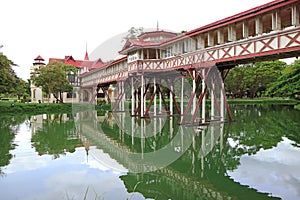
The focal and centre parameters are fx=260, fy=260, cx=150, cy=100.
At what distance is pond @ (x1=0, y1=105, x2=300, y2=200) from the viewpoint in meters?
6.09

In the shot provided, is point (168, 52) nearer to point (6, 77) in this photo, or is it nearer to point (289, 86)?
point (289, 86)

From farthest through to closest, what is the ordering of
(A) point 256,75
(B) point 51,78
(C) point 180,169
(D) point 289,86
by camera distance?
(A) point 256,75
(B) point 51,78
(D) point 289,86
(C) point 180,169

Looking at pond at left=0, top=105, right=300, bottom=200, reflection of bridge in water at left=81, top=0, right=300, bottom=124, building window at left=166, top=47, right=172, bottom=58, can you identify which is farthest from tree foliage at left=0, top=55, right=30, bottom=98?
building window at left=166, top=47, right=172, bottom=58

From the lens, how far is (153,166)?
8.28 metres

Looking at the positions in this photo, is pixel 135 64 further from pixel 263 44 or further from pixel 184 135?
pixel 263 44

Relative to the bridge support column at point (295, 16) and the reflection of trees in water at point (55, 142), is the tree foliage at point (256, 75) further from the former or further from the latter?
the reflection of trees in water at point (55, 142)

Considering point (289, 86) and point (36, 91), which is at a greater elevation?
point (36, 91)

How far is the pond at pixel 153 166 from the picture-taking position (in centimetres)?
609

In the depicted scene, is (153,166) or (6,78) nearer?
(153,166)

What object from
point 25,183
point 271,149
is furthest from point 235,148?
point 25,183

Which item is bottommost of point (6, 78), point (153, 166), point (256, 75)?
point (153, 166)

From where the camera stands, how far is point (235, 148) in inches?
413

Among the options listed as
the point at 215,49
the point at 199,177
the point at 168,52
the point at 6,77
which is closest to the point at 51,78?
the point at 6,77

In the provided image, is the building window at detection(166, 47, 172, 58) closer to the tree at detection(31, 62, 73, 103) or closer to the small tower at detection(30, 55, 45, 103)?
the tree at detection(31, 62, 73, 103)
